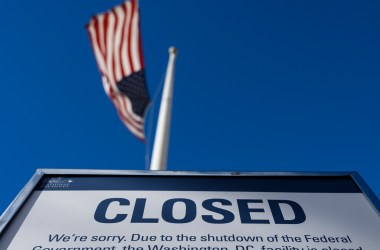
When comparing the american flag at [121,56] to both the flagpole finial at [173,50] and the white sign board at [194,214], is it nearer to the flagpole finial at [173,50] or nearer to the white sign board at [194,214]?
the flagpole finial at [173,50]

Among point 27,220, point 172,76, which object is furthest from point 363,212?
point 172,76

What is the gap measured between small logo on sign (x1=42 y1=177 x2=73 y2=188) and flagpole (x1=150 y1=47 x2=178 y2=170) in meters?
2.61

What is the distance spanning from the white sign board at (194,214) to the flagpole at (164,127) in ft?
8.75

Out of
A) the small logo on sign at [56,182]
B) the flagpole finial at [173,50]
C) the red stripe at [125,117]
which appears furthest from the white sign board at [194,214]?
the flagpole finial at [173,50]

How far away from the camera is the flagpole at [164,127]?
4.41m

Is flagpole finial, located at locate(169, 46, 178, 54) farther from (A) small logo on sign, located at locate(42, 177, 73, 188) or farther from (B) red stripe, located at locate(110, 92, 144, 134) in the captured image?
(A) small logo on sign, located at locate(42, 177, 73, 188)

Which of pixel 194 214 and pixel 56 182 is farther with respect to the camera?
pixel 56 182

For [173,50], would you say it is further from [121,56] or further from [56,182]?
[56,182]

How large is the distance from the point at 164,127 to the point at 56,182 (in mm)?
3846

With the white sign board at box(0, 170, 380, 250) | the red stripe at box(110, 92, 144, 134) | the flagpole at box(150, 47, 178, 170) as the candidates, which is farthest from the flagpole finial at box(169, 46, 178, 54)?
the white sign board at box(0, 170, 380, 250)

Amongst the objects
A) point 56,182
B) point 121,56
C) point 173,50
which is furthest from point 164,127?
point 56,182

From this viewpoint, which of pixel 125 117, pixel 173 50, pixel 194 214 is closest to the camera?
pixel 194 214

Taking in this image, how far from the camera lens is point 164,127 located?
5238mm

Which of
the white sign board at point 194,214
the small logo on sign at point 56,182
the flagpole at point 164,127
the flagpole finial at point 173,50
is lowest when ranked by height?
the white sign board at point 194,214
